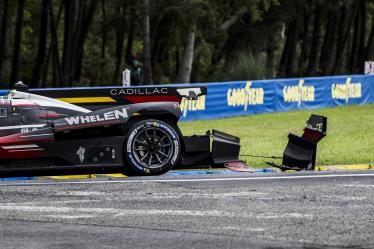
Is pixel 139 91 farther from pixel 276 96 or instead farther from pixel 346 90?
pixel 346 90

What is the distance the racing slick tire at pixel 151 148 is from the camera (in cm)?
1147

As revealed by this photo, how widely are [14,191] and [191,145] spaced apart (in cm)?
247

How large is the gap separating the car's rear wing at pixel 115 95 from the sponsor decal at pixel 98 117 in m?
0.23

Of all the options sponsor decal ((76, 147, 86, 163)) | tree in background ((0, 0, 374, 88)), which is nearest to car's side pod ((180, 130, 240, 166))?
sponsor decal ((76, 147, 86, 163))

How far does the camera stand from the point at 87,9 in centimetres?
5006

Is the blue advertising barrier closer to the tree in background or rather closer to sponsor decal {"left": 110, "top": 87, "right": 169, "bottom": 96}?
the tree in background

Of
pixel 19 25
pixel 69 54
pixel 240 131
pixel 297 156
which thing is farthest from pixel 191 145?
pixel 19 25

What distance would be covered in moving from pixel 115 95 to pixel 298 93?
60.1ft

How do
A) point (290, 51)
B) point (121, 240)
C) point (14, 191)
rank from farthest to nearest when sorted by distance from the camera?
point (290, 51) < point (14, 191) < point (121, 240)

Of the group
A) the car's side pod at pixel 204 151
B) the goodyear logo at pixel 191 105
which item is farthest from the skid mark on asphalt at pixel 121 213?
the goodyear logo at pixel 191 105

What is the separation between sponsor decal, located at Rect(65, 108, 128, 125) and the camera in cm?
1136

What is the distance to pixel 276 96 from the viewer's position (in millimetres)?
28469

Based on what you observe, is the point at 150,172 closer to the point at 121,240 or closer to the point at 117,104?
the point at 117,104

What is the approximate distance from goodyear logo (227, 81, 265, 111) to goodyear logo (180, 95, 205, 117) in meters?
1.31
